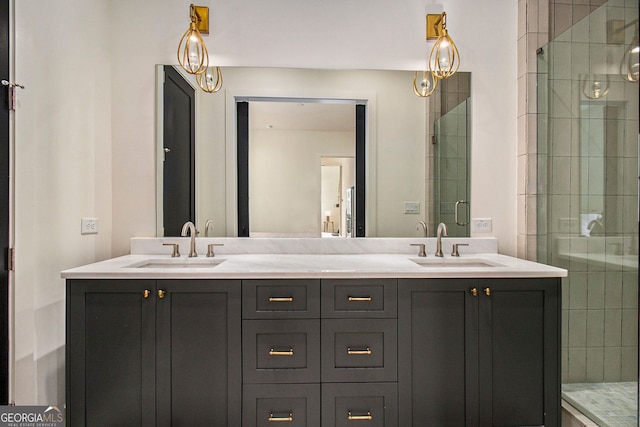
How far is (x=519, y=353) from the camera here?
5.25ft

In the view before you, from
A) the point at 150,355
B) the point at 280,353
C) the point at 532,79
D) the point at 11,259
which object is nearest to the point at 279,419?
the point at 280,353

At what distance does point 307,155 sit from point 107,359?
1.44m

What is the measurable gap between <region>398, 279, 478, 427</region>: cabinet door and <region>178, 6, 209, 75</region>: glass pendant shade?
5.42 feet

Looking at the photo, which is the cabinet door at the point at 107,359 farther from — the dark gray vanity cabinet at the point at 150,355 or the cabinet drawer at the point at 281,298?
the cabinet drawer at the point at 281,298

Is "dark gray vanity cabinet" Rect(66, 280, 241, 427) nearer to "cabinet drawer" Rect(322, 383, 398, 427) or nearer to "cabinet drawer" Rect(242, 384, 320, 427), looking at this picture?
"cabinet drawer" Rect(242, 384, 320, 427)

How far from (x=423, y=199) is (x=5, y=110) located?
6.92ft

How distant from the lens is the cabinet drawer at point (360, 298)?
5.15 feet

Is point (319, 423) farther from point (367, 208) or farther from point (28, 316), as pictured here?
point (28, 316)

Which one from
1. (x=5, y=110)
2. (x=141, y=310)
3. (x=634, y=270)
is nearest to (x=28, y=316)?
(x=141, y=310)

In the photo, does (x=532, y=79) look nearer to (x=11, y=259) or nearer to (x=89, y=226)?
(x=89, y=226)

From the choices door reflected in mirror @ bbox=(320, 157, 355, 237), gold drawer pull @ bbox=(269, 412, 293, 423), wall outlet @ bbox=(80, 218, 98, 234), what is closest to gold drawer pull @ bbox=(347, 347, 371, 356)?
gold drawer pull @ bbox=(269, 412, 293, 423)

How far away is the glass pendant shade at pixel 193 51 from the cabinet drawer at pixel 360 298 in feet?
4.75

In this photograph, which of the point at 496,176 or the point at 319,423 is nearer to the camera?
the point at 319,423

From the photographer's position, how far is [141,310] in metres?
1.54
